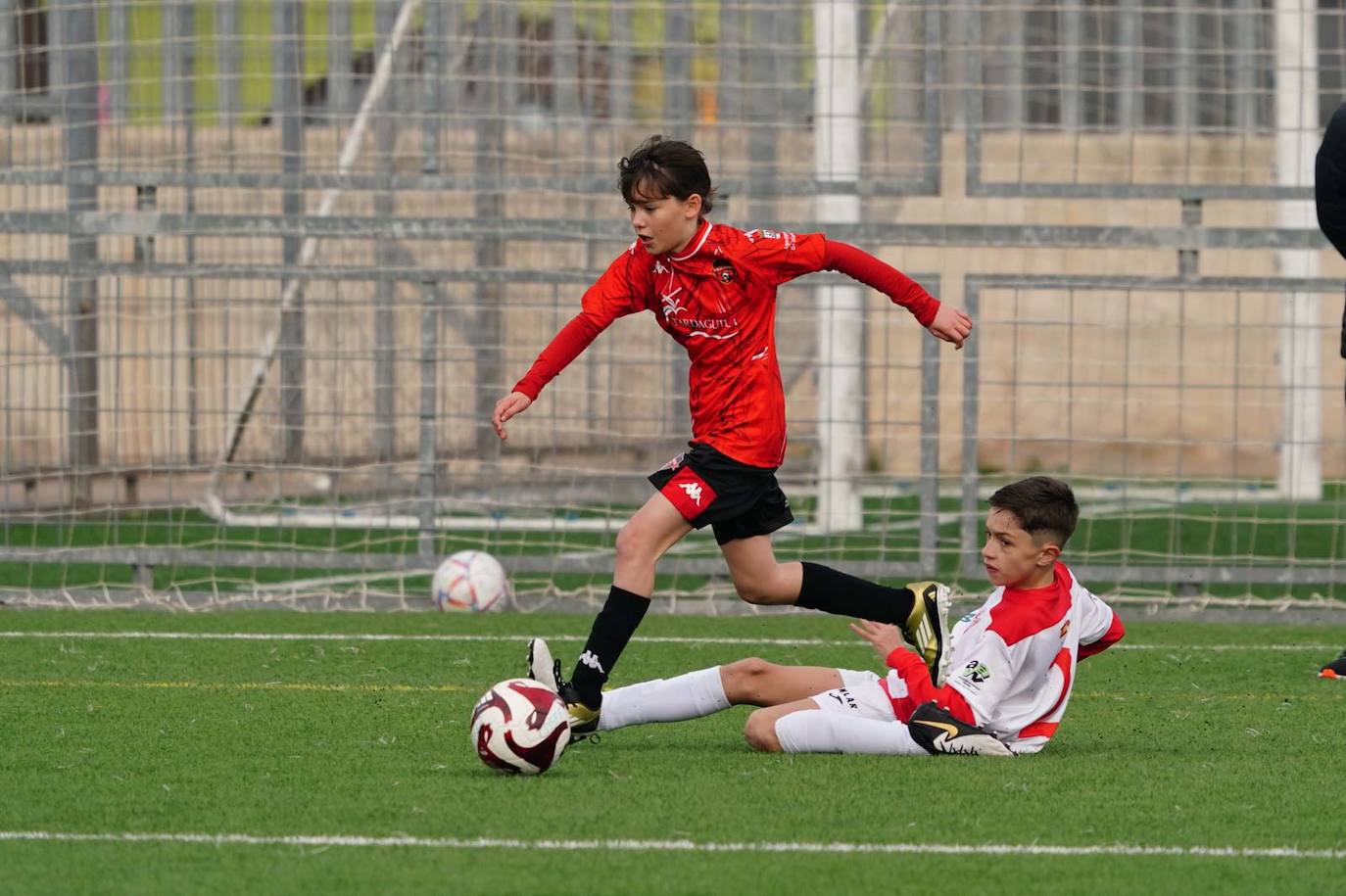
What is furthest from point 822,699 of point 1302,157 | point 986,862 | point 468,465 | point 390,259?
point 390,259

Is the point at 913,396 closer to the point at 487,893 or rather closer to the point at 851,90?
the point at 851,90

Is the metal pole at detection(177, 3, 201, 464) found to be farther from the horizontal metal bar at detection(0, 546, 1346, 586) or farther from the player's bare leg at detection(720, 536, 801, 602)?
the player's bare leg at detection(720, 536, 801, 602)

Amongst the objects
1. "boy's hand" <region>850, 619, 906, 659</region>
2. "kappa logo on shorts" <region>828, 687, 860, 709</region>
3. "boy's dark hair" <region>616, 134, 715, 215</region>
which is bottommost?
"kappa logo on shorts" <region>828, 687, 860, 709</region>

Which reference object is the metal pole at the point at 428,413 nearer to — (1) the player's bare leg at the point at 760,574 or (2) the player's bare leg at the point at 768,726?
(1) the player's bare leg at the point at 760,574

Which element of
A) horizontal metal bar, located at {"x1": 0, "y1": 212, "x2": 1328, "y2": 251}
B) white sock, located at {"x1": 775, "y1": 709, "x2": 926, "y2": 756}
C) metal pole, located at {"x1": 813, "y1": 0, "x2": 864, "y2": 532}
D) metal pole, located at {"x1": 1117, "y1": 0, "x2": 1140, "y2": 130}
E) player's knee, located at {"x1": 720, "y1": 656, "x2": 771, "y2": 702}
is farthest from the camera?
metal pole, located at {"x1": 1117, "y1": 0, "x2": 1140, "y2": 130}

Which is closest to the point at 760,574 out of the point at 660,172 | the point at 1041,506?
the point at 1041,506

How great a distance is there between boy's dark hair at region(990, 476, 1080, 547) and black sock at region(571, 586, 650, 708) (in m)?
0.97

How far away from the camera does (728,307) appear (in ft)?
18.9

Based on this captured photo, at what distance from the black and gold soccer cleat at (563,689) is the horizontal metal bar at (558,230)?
3972mm

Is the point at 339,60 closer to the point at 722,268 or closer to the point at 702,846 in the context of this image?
the point at 722,268

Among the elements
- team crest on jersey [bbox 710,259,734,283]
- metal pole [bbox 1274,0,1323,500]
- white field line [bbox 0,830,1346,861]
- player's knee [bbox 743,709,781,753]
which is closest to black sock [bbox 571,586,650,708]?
player's knee [bbox 743,709,781,753]

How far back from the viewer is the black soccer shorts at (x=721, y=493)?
562 cm

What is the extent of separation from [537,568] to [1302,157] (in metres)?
4.23

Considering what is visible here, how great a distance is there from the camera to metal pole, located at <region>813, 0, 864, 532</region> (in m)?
9.98
